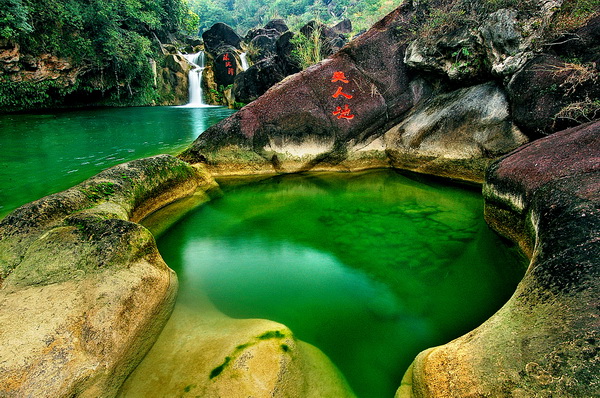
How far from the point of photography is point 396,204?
546 cm

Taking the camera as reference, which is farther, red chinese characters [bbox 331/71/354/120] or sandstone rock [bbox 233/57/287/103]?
sandstone rock [bbox 233/57/287/103]

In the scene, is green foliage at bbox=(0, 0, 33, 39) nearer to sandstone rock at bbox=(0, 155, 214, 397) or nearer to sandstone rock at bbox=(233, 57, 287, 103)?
sandstone rock at bbox=(233, 57, 287, 103)

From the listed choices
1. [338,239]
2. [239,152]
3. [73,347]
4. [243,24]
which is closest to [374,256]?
[338,239]

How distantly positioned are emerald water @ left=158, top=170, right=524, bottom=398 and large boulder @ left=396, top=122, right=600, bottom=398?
21.3 inches

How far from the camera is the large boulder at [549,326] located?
154 cm

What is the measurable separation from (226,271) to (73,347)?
1.75m

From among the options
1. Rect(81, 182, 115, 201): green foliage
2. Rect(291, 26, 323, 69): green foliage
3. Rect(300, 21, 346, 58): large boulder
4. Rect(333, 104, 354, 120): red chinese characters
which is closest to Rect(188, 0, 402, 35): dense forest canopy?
Rect(300, 21, 346, 58): large boulder

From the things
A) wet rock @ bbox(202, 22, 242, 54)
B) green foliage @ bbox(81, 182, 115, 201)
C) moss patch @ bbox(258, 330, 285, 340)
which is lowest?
moss patch @ bbox(258, 330, 285, 340)

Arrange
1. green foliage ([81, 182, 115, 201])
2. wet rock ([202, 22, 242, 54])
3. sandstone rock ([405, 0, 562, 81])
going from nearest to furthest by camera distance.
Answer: green foliage ([81, 182, 115, 201]) < sandstone rock ([405, 0, 562, 81]) < wet rock ([202, 22, 242, 54])

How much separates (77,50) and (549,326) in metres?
23.3

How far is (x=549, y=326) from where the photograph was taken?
5.76 feet

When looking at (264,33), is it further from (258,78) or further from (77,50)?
(77,50)

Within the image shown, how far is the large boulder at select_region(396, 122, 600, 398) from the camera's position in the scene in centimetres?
154

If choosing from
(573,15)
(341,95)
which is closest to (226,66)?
(341,95)
